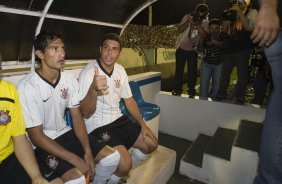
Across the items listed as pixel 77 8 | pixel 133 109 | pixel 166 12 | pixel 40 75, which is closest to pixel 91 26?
pixel 77 8

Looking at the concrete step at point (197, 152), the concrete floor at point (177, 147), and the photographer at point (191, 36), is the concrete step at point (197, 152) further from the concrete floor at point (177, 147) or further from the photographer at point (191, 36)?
the photographer at point (191, 36)

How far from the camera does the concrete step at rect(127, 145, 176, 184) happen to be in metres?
2.99

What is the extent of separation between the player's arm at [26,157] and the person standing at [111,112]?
0.79 m

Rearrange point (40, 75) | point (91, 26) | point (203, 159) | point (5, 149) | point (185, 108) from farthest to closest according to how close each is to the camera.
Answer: point (185, 108) → point (91, 26) → point (203, 159) → point (40, 75) → point (5, 149)

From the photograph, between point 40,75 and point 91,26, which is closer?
point 40,75

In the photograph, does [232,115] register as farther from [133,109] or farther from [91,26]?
[91,26]

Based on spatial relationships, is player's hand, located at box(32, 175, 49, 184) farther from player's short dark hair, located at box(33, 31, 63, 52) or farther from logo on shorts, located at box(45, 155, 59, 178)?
player's short dark hair, located at box(33, 31, 63, 52)

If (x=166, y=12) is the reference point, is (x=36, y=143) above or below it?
below

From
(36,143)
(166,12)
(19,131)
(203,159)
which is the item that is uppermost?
(166,12)

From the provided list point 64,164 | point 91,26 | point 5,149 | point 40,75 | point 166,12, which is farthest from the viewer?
point 166,12

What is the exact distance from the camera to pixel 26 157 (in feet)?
6.06

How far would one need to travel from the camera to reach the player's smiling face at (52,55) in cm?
224

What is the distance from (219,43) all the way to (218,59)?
33 cm

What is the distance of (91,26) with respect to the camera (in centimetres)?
440
